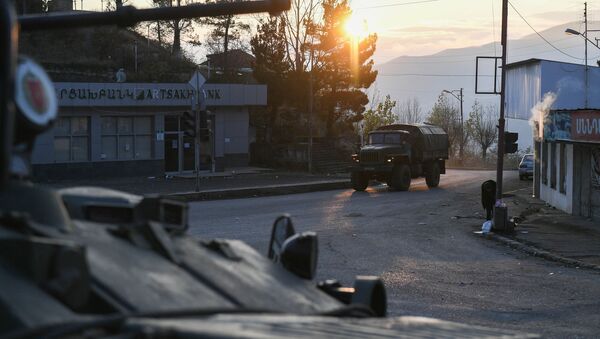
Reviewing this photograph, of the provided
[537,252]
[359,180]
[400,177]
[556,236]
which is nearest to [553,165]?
[400,177]

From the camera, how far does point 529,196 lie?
→ 3747 cm

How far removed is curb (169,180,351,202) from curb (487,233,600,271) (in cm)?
1227

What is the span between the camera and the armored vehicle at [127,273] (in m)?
2.44

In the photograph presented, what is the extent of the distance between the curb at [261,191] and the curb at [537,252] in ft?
40.3

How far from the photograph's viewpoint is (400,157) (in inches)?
1543

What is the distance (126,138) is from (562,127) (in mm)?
19556

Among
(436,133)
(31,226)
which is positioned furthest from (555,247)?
(436,133)

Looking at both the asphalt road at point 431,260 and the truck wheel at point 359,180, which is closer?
the asphalt road at point 431,260

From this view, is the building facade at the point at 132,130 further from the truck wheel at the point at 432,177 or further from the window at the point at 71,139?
the truck wheel at the point at 432,177

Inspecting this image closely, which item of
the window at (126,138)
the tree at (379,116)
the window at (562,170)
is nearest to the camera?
the window at (562,170)

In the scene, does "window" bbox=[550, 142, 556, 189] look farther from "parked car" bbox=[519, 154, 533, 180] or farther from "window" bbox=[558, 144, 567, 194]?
"parked car" bbox=[519, 154, 533, 180]

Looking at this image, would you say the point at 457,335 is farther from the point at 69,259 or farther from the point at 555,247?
the point at 555,247

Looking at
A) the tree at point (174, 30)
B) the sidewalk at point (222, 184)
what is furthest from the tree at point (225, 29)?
the sidewalk at point (222, 184)

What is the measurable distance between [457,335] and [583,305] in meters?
10.5
